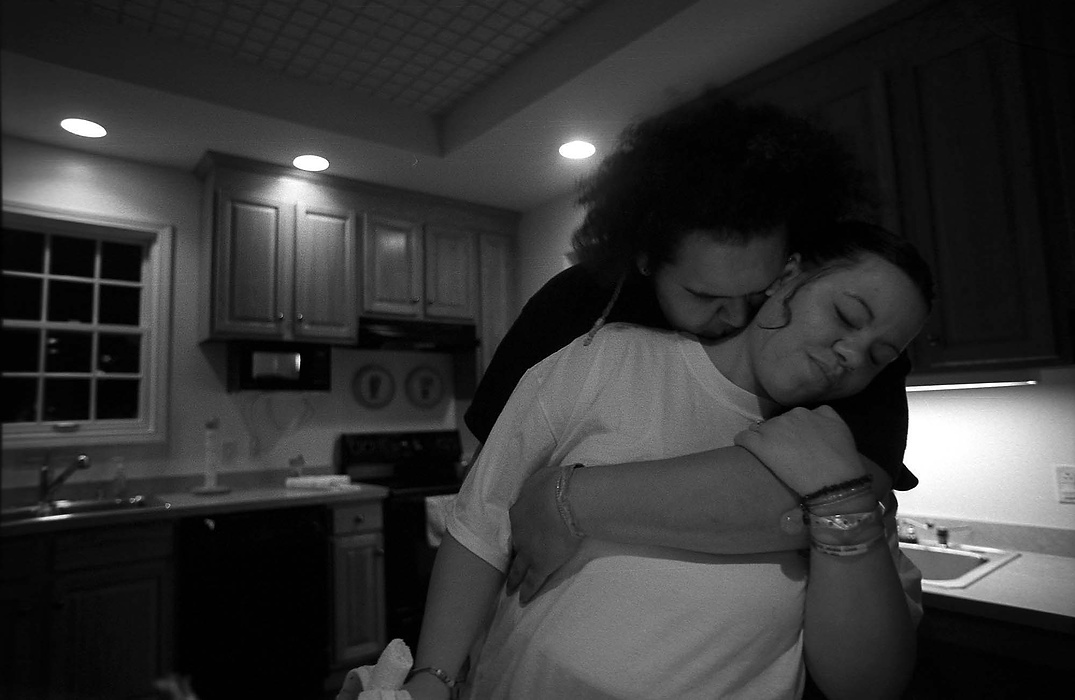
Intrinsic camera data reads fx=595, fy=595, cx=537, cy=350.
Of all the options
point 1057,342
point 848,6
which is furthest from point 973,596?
point 848,6

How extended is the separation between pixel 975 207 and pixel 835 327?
3.97 ft

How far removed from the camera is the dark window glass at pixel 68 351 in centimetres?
23

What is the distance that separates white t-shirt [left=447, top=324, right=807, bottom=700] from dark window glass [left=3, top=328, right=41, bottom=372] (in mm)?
299

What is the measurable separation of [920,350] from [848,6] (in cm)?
83

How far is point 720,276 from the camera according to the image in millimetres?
412

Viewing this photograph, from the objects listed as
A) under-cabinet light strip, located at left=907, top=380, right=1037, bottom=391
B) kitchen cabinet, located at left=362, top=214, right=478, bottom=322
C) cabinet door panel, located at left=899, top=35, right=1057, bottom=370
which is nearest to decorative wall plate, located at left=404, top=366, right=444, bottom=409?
kitchen cabinet, located at left=362, top=214, right=478, bottom=322

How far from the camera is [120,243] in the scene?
289mm

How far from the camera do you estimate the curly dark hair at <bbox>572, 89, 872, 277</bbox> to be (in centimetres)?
42

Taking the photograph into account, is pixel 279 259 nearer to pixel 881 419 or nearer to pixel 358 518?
pixel 358 518

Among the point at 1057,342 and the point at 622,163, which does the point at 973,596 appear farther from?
the point at 622,163

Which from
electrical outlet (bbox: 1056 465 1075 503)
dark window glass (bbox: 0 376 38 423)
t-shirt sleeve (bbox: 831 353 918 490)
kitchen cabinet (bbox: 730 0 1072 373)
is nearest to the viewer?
dark window glass (bbox: 0 376 38 423)

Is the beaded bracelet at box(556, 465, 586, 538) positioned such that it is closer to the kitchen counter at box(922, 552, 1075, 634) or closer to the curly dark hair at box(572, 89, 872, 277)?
the curly dark hair at box(572, 89, 872, 277)

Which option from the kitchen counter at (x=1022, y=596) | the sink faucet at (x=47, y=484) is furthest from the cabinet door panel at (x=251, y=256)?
the kitchen counter at (x=1022, y=596)

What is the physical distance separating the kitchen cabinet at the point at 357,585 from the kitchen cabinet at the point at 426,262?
20 cm
